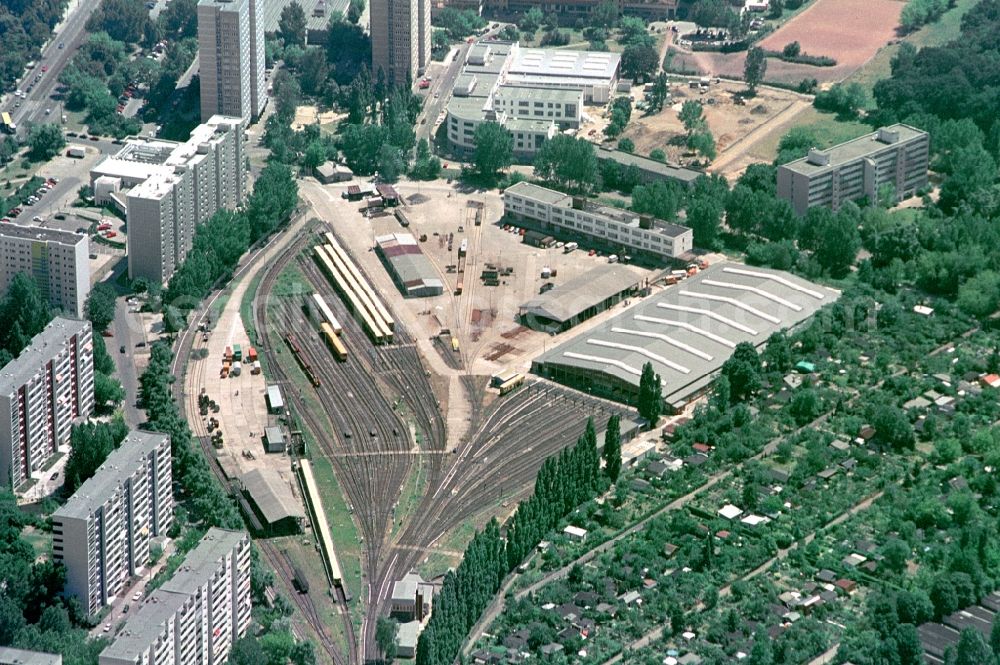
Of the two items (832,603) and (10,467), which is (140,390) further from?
(832,603)

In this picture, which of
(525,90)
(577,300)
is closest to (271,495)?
(577,300)

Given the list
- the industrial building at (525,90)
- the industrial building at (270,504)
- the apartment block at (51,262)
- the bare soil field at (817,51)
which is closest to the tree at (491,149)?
the industrial building at (525,90)

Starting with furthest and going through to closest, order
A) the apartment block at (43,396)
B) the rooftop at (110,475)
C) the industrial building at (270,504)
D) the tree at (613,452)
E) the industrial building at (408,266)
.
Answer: the industrial building at (408,266) < the tree at (613,452) < the apartment block at (43,396) < the industrial building at (270,504) < the rooftop at (110,475)

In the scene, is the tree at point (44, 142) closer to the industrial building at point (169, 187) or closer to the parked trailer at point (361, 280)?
the industrial building at point (169, 187)

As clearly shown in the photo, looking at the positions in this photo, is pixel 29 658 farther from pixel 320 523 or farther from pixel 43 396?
pixel 43 396

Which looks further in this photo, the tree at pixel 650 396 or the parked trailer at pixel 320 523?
the tree at pixel 650 396

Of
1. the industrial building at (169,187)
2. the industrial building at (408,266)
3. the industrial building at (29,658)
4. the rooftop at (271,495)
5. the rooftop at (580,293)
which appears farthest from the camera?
the industrial building at (408,266)

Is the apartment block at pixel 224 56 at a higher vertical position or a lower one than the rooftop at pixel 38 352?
higher

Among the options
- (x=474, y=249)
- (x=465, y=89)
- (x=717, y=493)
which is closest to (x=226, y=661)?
(x=717, y=493)
